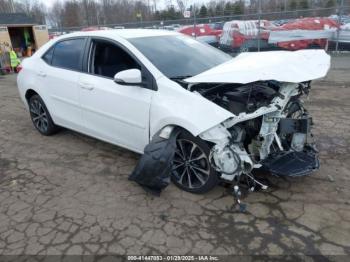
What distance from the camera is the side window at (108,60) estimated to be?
13.8ft

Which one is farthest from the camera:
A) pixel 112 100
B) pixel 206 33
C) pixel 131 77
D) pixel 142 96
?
pixel 206 33

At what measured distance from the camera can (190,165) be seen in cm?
375

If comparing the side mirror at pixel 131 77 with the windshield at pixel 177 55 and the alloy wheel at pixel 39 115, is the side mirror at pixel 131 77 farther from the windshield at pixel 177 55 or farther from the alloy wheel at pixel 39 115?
the alloy wheel at pixel 39 115

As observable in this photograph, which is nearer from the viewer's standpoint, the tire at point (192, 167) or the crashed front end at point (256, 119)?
the crashed front end at point (256, 119)

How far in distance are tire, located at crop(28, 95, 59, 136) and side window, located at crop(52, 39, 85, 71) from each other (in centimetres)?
81

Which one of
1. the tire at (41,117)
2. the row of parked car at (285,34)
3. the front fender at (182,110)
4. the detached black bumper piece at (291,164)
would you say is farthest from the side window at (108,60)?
the row of parked car at (285,34)

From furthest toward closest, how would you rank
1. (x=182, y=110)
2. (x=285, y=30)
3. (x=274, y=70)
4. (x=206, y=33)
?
(x=206, y=33)
(x=285, y=30)
(x=182, y=110)
(x=274, y=70)

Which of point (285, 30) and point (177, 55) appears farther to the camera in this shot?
point (285, 30)

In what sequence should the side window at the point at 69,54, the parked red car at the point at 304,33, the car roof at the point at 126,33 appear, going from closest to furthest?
the car roof at the point at 126,33 < the side window at the point at 69,54 < the parked red car at the point at 304,33

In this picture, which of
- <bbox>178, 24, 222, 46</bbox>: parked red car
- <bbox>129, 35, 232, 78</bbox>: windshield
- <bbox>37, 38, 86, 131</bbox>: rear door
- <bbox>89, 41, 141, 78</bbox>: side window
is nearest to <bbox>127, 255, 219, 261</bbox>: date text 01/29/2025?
<bbox>129, 35, 232, 78</bbox>: windshield

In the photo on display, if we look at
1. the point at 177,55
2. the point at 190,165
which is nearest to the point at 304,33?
the point at 177,55

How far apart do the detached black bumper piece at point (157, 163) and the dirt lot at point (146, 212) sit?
258 millimetres

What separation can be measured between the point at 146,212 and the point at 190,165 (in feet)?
2.27

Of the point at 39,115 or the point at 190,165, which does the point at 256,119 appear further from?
the point at 39,115
